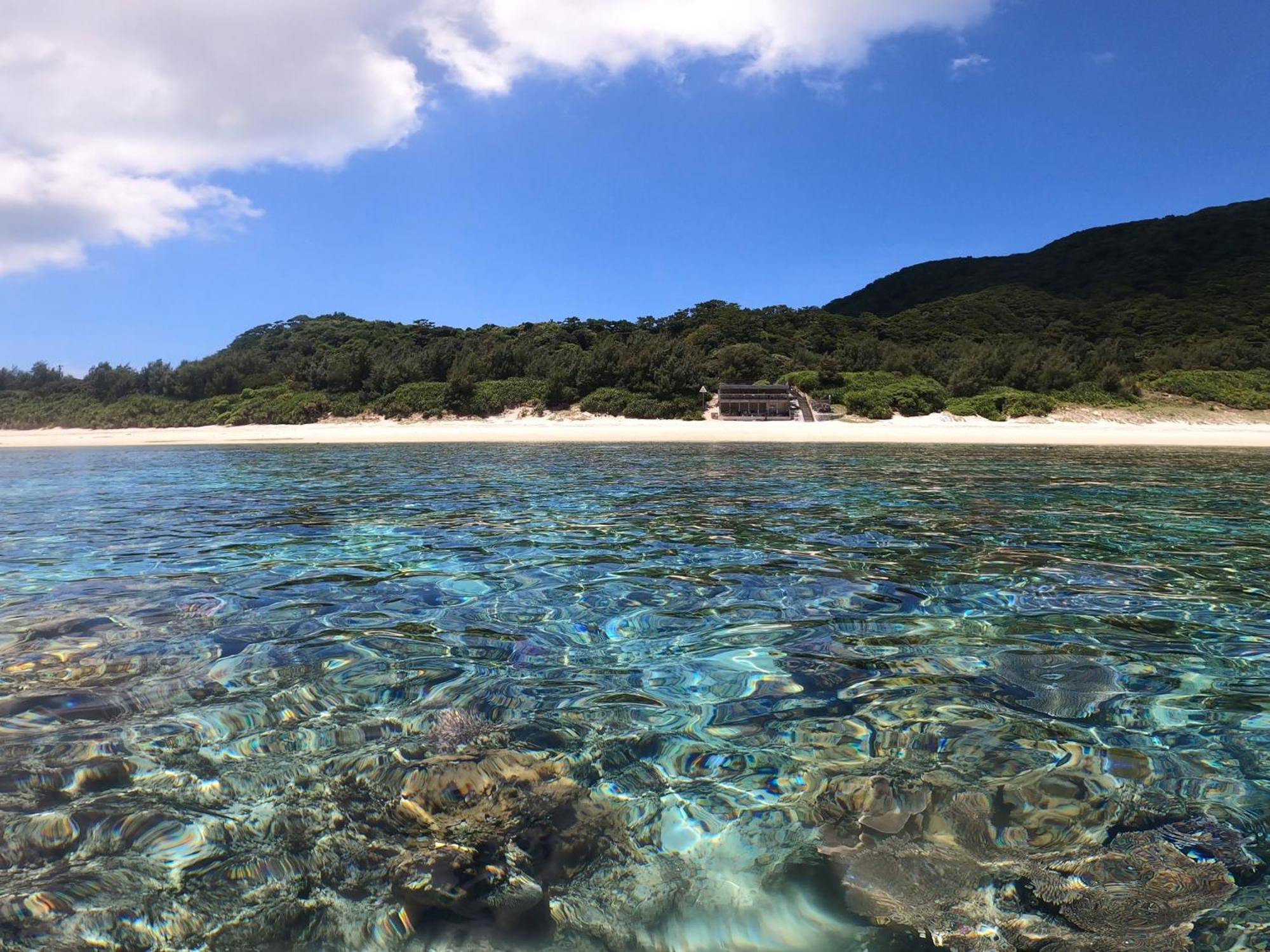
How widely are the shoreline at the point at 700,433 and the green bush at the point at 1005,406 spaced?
2.58ft

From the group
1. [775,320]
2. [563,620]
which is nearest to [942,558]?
[563,620]

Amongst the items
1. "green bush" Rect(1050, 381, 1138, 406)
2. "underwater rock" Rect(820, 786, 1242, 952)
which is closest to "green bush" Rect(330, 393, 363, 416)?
"green bush" Rect(1050, 381, 1138, 406)

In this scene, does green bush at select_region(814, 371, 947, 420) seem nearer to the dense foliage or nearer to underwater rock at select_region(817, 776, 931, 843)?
the dense foliage

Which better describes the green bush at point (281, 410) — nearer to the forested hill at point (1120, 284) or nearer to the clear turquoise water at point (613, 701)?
the clear turquoise water at point (613, 701)

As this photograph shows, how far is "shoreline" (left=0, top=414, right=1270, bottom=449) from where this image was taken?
30.2m

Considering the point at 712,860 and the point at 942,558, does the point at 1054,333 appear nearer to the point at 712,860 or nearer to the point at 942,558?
the point at 942,558

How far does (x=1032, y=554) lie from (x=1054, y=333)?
215 ft

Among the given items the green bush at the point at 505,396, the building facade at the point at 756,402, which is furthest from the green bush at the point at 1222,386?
the green bush at the point at 505,396

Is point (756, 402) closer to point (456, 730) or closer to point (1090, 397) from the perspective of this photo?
point (1090, 397)

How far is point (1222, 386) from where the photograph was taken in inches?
1630

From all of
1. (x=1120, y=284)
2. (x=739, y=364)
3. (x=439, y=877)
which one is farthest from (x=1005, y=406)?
(x=1120, y=284)

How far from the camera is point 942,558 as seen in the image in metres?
7.08

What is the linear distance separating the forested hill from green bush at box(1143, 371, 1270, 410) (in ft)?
53.8

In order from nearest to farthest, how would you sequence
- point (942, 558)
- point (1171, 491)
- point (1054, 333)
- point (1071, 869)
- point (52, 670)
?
1. point (1071, 869)
2. point (52, 670)
3. point (942, 558)
4. point (1171, 491)
5. point (1054, 333)
